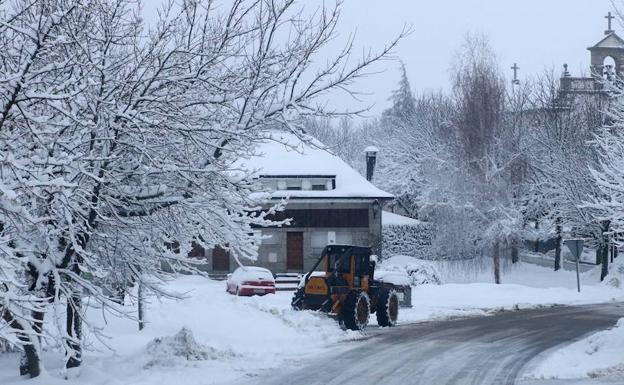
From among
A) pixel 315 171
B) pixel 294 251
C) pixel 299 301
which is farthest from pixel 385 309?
pixel 294 251

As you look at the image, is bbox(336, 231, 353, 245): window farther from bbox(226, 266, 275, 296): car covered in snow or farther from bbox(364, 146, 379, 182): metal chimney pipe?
bbox(226, 266, 275, 296): car covered in snow

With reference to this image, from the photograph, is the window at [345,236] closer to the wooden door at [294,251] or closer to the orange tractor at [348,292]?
the wooden door at [294,251]

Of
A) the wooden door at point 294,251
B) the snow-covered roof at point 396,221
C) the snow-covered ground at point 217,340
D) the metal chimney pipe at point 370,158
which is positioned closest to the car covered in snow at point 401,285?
the snow-covered ground at point 217,340

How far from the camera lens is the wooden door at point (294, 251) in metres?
42.9

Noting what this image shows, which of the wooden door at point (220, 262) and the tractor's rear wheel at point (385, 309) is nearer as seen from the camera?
the tractor's rear wheel at point (385, 309)

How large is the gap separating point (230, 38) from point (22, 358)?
5.99 meters

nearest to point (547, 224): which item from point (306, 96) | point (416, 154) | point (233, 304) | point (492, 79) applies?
point (492, 79)

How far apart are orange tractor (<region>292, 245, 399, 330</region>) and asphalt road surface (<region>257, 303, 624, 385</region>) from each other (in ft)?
2.09

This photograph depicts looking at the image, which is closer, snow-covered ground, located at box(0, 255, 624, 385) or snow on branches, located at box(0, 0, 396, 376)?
snow on branches, located at box(0, 0, 396, 376)

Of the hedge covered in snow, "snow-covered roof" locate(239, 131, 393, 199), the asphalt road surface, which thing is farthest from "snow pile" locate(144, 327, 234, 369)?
the hedge covered in snow

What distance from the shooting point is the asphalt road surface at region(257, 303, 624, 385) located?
1417 cm

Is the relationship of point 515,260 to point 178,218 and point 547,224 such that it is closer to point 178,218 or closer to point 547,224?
point 547,224

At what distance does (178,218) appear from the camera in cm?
1269

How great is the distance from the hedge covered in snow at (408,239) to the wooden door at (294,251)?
788 centimetres
